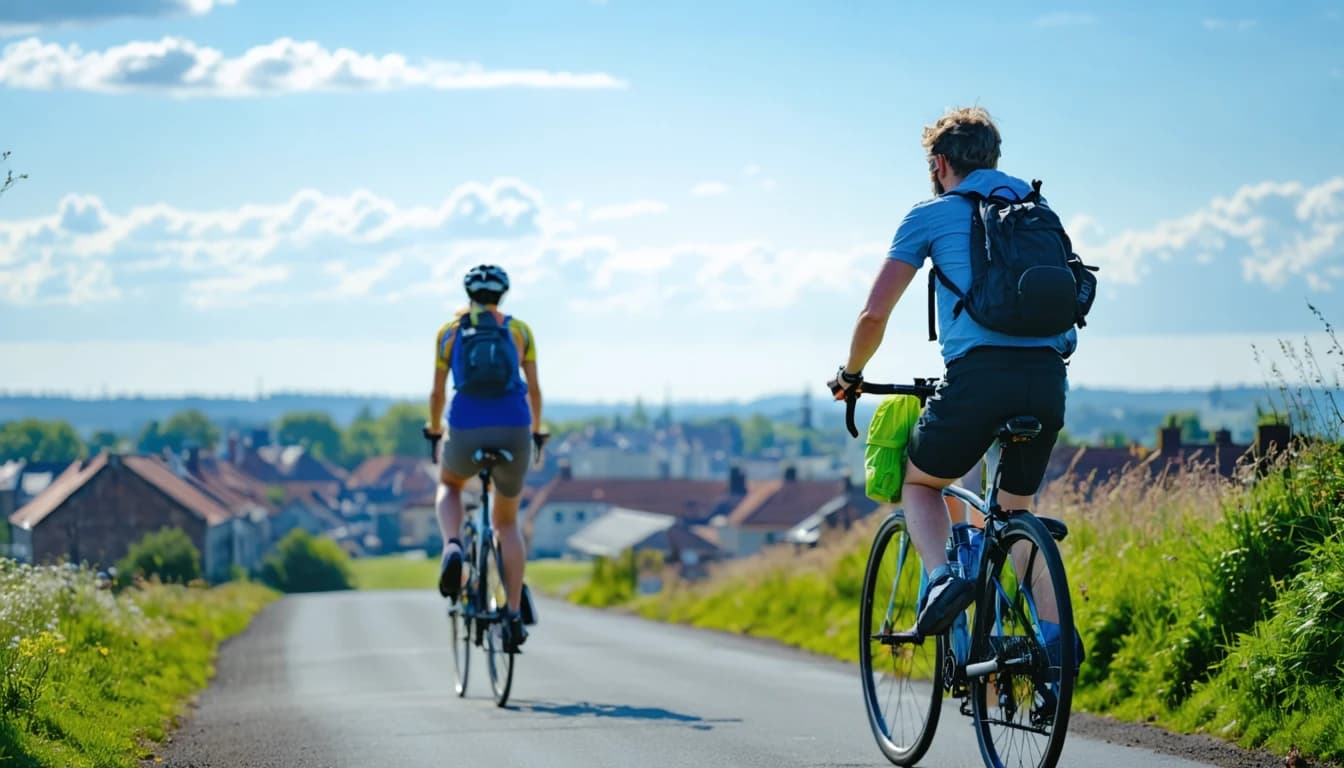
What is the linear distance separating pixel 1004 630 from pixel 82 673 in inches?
233

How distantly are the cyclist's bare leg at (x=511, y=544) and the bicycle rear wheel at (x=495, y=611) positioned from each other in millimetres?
41

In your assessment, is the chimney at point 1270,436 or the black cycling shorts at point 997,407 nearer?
the black cycling shorts at point 997,407

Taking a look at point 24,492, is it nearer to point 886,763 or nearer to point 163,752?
point 163,752

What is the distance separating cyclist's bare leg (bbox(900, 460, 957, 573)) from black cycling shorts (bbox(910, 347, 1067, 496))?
25cm

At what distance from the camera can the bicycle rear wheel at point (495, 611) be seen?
10.3 m

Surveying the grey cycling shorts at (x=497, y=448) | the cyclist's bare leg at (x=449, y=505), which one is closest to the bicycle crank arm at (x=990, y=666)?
the grey cycling shorts at (x=497, y=448)

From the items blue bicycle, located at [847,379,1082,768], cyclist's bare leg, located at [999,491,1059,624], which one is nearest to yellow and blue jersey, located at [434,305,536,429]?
blue bicycle, located at [847,379,1082,768]

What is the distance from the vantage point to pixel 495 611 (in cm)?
1042

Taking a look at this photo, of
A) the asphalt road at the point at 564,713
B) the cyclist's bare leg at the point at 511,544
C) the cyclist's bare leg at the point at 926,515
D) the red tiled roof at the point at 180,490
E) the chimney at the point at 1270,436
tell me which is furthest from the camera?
the red tiled roof at the point at 180,490

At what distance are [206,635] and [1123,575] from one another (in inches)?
504

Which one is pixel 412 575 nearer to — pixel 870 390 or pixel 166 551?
pixel 166 551

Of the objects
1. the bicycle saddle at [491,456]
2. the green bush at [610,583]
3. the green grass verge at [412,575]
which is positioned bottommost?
the green grass verge at [412,575]

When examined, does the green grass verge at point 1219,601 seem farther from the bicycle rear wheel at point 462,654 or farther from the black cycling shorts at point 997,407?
the bicycle rear wheel at point 462,654

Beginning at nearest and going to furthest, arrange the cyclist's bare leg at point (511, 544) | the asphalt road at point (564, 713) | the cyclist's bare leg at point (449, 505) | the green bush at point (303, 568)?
the asphalt road at point (564, 713) < the cyclist's bare leg at point (511, 544) < the cyclist's bare leg at point (449, 505) < the green bush at point (303, 568)
